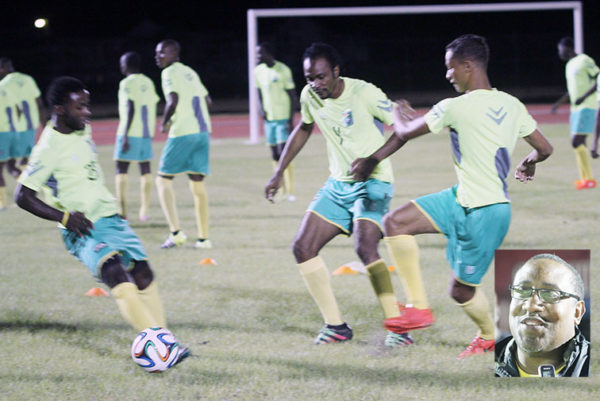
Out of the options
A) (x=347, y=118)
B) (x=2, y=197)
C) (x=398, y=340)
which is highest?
(x=347, y=118)

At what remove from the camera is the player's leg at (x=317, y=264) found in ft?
19.8

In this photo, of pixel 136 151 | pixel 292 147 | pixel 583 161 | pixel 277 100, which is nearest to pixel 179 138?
pixel 136 151

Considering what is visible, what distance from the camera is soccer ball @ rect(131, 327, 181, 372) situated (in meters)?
5.31

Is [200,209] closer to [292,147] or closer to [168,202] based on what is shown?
[168,202]

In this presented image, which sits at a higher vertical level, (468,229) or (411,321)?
(468,229)

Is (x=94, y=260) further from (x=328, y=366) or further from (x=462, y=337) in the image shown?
(x=462, y=337)

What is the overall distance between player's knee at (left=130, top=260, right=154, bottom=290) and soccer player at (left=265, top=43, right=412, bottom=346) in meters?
1.01

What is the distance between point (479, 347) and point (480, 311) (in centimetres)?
32

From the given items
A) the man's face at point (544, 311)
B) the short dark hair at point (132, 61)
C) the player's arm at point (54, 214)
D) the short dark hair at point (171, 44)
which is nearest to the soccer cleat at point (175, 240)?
the short dark hair at point (171, 44)

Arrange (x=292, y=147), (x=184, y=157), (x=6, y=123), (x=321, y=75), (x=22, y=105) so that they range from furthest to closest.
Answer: (x=22, y=105), (x=6, y=123), (x=184, y=157), (x=292, y=147), (x=321, y=75)

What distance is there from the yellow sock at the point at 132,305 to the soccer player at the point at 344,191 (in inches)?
44.7

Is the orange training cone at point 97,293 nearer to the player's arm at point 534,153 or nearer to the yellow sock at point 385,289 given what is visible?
the yellow sock at point 385,289

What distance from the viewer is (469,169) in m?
5.08

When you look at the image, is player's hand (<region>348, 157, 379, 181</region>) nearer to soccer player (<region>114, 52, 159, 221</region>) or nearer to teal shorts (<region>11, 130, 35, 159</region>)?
soccer player (<region>114, 52, 159, 221</region>)
